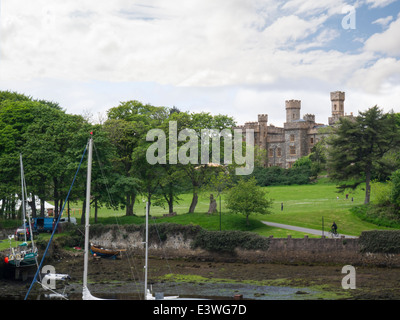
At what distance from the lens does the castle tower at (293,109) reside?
12962 centimetres

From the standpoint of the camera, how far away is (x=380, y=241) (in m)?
49.8

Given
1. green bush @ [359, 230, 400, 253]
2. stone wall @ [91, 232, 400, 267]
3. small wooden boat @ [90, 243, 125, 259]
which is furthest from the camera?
small wooden boat @ [90, 243, 125, 259]

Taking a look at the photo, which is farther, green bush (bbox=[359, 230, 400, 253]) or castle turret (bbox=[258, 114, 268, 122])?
castle turret (bbox=[258, 114, 268, 122])

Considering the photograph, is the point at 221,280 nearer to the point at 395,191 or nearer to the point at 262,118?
the point at 395,191

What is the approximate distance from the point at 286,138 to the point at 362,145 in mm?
49834

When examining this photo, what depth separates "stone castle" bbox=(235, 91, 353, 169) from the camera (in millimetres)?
116188

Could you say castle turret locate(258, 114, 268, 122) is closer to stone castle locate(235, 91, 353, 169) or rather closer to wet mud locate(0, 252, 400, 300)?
stone castle locate(235, 91, 353, 169)

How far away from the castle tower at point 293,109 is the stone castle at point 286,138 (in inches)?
211

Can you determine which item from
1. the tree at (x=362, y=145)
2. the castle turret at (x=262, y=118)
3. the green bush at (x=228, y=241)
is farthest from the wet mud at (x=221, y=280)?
the castle turret at (x=262, y=118)

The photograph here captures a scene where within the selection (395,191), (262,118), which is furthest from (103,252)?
(262,118)

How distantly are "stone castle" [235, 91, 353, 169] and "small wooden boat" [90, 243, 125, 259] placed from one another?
63.4 meters

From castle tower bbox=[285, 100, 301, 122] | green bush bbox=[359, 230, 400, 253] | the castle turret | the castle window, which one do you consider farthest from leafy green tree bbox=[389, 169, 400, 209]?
castle tower bbox=[285, 100, 301, 122]

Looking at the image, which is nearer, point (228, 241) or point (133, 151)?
point (228, 241)
